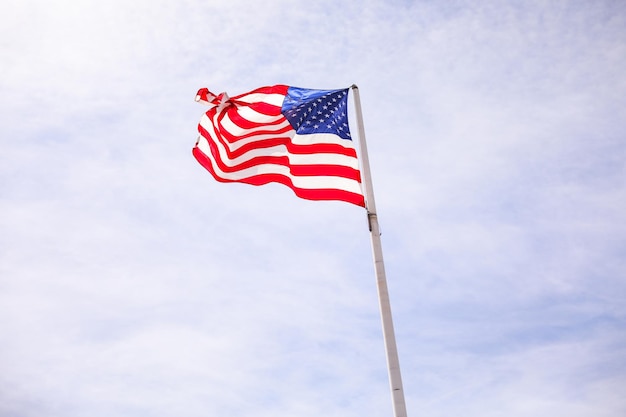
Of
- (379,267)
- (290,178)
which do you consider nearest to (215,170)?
(290,178)

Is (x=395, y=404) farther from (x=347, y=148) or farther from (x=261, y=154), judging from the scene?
(x=261, y=154)

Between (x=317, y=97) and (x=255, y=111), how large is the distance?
2.30 m

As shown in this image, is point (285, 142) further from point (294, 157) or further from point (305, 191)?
point (305, 191)

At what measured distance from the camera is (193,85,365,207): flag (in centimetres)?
1984

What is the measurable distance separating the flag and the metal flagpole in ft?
1.87

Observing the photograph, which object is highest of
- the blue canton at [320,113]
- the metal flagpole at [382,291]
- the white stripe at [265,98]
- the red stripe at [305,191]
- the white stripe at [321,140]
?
the white stripe at [265,98]

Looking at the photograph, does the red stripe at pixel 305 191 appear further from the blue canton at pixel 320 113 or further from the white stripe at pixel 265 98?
the white stripe at pixel 265 98

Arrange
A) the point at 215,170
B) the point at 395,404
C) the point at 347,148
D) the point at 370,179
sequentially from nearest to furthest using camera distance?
the point at 395,404 < the point at 370,179 < the point at 347,148 < the point at 215,170

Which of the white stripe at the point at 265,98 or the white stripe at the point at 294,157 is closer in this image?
the white stripe at the point at 294,157

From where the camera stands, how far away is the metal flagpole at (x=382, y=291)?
15741 millimetres

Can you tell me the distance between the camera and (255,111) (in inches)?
874

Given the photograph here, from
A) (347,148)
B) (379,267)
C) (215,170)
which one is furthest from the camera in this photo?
(215,170)

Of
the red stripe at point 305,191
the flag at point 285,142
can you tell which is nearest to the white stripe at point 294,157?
the flag at point 285,142

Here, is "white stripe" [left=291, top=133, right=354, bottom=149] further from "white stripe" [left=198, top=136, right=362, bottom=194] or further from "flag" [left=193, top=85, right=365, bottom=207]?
"white stripe" [left=198, top=136, right=362, bottom=194]
